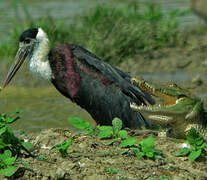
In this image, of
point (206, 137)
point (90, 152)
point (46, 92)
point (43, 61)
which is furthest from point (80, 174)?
point (46, 92)

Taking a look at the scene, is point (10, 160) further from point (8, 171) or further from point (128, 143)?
point (128, 143)

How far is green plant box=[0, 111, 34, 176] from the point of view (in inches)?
134

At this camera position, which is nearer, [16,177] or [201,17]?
[16,177]

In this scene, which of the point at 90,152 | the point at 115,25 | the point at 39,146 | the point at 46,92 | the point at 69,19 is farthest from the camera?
the point at 69,19

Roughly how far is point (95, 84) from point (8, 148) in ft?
9.22

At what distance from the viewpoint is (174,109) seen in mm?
4359

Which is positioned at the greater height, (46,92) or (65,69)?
(65,69)

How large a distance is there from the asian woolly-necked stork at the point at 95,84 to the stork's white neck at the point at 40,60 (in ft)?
0.04

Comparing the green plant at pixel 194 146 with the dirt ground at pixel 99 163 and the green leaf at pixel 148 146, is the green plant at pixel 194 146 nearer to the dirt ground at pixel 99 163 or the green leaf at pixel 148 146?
the dirt ground at pixel 99 163

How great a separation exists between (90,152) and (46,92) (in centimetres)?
443

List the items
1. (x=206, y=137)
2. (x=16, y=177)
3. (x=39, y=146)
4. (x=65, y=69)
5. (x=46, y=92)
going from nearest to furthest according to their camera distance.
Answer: (x=16, y=177)
(x=39, y=146)
(x=206, y=137)
(x=65, y=69)
(x=46, y=92)

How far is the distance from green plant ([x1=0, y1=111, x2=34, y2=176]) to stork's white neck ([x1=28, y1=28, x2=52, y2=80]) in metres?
2.94

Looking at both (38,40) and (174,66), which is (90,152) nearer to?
(38,40)

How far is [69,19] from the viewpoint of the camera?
10.7 metres
